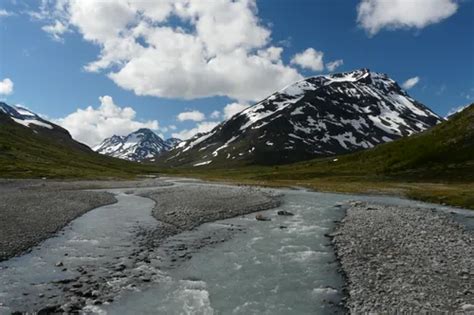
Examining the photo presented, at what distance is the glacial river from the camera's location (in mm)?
21125

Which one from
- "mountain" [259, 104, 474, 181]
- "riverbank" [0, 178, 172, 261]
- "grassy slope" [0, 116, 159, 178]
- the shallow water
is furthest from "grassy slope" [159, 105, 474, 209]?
"grassy slope" [0, 116, 159, 178]

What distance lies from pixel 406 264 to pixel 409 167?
112 m

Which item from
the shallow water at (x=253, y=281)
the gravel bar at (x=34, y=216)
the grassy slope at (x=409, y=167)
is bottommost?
the shallow water at (x=253, y=281)

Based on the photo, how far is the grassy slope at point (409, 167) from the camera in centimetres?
10275

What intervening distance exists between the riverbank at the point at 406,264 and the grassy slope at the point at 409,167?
4257 cm

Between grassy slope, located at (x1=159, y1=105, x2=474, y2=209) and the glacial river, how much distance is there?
5462 cm

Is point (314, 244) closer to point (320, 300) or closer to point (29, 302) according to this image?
→ point (320, 300)

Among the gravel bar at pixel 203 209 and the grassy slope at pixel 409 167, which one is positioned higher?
the grassy slope at pixel 409 167

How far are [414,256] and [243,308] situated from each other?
49.2 ft

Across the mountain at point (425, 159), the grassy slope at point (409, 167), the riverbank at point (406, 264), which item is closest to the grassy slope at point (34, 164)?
the grassy slope at point (409, 167)

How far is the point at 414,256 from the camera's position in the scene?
29.0 m

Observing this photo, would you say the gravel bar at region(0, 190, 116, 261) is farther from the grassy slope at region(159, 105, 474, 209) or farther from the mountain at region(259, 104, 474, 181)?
the mountain at region(259, 104, 474, 181)

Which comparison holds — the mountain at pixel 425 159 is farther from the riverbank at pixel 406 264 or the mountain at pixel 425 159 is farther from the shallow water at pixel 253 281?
the shallow water at pixel 253 281

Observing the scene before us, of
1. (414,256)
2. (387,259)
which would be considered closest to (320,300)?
(387,259)
